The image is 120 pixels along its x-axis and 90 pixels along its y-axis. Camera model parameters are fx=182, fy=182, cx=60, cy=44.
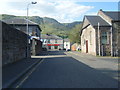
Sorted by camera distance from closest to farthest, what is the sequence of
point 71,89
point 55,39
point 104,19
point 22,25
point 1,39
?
point 71,89 < point 1,39 < point 104,19 < point 22,25 < point 55,39

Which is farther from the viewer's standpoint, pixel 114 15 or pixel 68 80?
pixel 114 15

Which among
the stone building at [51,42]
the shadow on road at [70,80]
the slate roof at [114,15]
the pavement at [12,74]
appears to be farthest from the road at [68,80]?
the stone building at [51,42]

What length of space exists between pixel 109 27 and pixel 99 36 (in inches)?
101

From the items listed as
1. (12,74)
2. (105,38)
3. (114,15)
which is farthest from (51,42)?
(12,74)

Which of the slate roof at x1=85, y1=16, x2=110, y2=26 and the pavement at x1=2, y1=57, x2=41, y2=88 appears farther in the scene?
the slate roof at x1=85, y1=16, x2=110, y2=26

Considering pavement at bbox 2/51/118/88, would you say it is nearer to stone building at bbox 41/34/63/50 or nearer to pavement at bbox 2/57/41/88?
pavement at bbox 2/57/41/88

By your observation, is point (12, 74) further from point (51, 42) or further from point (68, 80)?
point (51, 42)

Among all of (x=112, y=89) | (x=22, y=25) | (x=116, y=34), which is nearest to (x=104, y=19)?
(x=116, y=34)

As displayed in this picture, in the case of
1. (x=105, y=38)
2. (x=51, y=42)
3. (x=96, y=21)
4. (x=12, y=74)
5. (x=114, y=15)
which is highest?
(x=114, y=15)

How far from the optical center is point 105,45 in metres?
34.1

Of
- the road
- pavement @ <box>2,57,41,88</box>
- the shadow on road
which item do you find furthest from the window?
the shadow on road

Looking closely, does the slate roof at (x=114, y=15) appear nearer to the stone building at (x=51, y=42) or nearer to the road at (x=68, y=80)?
the road at (x=68, y=80)

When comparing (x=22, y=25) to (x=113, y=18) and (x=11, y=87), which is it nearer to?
(x=113, y=18)

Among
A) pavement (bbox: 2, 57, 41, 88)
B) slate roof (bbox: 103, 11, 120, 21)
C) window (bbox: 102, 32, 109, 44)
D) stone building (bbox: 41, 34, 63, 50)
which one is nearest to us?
pavement (bbox: 2, 57, 41, 88)
